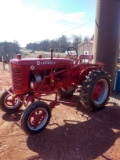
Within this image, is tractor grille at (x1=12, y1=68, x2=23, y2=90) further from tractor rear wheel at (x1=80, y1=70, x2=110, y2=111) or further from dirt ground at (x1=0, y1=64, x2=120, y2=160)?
tractor rear wheel at (x1=80, y1=70, x2=110, y2=111)

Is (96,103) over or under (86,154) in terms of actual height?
over

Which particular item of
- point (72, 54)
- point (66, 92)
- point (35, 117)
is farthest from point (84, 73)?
point (35, 117)

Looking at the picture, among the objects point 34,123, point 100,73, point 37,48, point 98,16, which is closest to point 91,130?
point 34,123

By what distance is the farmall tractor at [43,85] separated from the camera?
174 inches

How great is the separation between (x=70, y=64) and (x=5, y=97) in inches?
76.7

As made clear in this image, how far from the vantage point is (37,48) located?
5250cm

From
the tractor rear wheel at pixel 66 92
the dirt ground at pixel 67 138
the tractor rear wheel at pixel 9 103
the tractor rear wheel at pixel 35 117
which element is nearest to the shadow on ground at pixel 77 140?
the dirt ground at pixel 67 138

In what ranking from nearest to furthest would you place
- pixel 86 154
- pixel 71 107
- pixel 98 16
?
pixel 86 154 < pixel 71 107 < pixel 98 16

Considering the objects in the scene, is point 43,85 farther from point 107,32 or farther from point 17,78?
point 107,32

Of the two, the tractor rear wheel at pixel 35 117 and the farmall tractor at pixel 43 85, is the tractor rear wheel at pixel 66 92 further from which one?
the tractor rear wheel at pixel 35 117

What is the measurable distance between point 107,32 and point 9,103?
163 inches

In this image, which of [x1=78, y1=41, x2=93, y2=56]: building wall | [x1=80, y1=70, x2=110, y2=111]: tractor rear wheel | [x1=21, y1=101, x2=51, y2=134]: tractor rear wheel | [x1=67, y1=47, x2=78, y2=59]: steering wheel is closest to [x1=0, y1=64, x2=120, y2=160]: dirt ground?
[x1=21, y1=101, x2=51, y2=134]: tractor rear wheel

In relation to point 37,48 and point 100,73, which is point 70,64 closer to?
point 100,73

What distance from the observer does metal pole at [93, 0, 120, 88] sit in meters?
7.09
